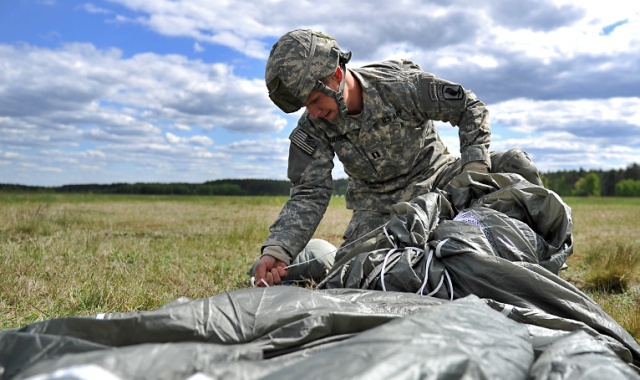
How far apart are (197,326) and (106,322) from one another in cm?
33

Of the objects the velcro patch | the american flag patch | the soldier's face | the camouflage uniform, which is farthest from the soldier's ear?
the velcro patch

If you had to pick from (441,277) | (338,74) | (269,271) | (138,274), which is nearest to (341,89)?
(338,74)

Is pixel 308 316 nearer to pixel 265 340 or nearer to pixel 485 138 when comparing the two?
pixel 265 340

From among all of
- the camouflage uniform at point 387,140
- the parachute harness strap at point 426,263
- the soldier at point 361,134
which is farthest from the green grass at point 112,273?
the parachute harness strap at point 426,263

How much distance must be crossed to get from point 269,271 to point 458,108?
6.65ft

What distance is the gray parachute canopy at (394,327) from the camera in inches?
56.7

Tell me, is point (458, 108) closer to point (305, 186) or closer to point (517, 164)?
point (517, 164)

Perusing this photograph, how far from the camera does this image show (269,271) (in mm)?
3895

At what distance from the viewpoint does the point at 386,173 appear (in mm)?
4805

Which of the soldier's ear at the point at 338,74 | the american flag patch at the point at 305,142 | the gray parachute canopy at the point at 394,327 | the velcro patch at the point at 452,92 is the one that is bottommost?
Result: the gray parachute canopy at the point at 394,327

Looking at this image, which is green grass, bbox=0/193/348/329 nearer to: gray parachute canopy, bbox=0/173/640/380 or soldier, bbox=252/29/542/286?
soldier, bbox=252/29/542/286

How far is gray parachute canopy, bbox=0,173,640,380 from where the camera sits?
4.73 feet

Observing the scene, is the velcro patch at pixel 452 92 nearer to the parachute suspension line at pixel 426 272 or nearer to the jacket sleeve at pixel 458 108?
the jacket sleeve at pixel 458 108

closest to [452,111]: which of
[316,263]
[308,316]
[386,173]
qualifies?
[386,173]
